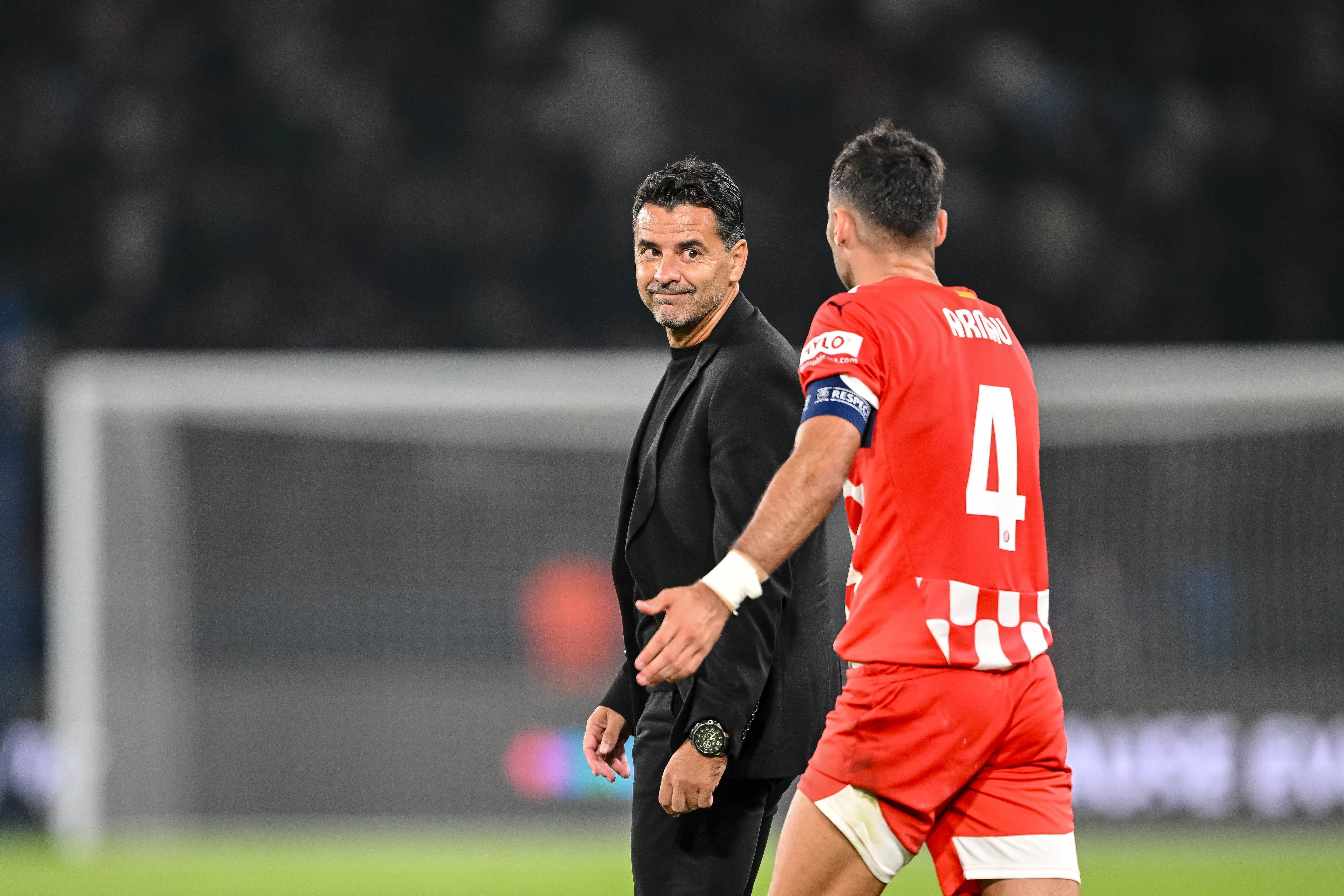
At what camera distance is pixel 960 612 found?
8.30ft

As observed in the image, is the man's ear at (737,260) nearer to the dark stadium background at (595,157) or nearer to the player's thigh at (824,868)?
the player's thigh at (824,868)

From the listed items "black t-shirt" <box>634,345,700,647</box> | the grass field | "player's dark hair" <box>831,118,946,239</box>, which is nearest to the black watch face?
"black t-shirt" <box>634,345,700,647</box>

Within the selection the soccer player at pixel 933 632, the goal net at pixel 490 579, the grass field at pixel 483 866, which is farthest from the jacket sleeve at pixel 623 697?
the goal net at pixel 490 579

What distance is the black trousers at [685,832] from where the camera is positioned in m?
2.80

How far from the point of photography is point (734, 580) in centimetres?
234

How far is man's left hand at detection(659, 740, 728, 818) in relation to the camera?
8.66 feet

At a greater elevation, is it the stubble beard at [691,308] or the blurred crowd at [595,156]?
the blurred crowd at [595,156]

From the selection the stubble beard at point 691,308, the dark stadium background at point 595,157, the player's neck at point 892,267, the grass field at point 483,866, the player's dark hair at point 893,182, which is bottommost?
the grass field at point 483,866

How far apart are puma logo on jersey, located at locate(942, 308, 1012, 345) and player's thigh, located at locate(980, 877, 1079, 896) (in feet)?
2.86

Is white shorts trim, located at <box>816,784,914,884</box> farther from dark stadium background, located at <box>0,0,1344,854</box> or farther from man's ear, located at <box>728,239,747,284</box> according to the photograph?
dark stadium background, located at <box>0,0,1344,854</box>

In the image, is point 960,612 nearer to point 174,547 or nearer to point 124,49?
point 174,547

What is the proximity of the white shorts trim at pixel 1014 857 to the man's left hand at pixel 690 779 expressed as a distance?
1.38 feet

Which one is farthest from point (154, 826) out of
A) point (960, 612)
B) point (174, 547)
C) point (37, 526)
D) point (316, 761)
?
point (960, 612)

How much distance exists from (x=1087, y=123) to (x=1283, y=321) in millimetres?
2731
